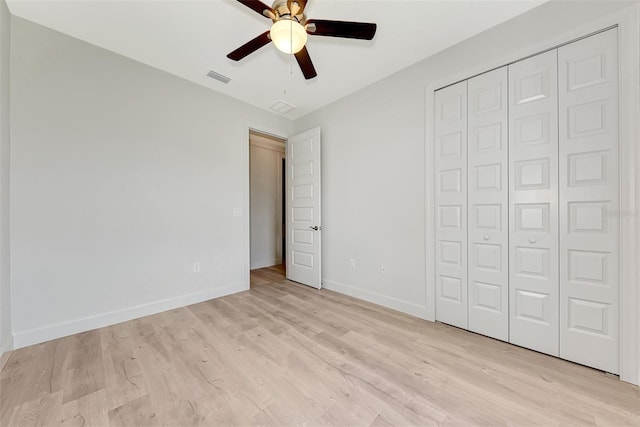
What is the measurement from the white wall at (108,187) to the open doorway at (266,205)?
1466mm

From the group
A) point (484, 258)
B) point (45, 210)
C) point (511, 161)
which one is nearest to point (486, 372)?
point (484, 258)

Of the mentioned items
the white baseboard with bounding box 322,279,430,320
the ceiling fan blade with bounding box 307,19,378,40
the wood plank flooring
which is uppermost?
the ceiling fan blade with bounding box 307,19,378,40

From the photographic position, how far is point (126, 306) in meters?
2.46

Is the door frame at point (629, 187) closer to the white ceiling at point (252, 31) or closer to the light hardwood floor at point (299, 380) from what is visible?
the light hardwood floor at point (299, 380)

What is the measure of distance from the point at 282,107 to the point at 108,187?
239cm

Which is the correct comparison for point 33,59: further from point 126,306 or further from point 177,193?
point 126,306

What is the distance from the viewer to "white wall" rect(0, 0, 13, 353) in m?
1.79

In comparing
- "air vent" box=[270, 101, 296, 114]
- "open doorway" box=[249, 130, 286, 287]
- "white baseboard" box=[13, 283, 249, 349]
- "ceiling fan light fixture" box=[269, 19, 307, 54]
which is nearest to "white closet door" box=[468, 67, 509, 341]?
"ceiling fan light fixture" box=[269, 19, 307, 54]

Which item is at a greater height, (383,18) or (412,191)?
(383,18)

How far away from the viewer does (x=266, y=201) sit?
198 inches

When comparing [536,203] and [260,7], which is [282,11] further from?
[536,203]

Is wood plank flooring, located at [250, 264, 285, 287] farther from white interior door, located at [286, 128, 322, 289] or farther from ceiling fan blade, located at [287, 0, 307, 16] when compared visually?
ceiling fan blade, located at [287, 0, 307, 16]

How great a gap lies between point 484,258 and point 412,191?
934 millimetres

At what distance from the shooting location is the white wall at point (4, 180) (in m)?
1.79
